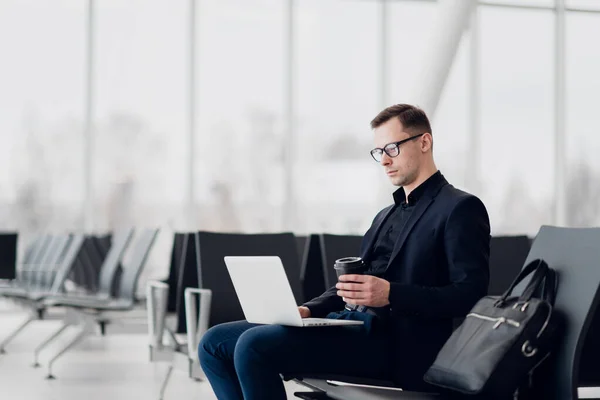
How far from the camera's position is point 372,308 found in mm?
2740

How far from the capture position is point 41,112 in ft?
33.8

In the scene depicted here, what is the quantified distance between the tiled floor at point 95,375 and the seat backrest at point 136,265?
0.50 m

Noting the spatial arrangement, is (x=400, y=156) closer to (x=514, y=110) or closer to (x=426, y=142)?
(x=426, y=142)

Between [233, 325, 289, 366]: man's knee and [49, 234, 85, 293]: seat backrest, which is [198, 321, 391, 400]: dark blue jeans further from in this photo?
[49, 234, 85, 293]: seat backrest

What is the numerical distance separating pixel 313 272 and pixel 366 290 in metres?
1.95

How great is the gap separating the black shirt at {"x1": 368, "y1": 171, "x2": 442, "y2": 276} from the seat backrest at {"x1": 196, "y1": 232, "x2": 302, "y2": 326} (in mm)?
1372

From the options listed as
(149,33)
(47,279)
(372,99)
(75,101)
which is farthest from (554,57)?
(47,279)

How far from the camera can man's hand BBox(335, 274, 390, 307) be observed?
2.55 metres

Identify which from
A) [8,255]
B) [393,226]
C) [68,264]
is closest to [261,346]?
[393,226]

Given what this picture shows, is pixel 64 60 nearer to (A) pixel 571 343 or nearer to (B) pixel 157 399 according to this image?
(B) pixel 157 399

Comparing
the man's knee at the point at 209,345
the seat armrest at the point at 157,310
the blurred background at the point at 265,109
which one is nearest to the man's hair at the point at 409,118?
the man's knee at the point at 209,345

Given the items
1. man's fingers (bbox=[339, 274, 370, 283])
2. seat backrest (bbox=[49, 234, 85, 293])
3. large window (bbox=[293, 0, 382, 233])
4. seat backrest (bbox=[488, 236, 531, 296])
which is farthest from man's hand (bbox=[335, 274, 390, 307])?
large window (bbox=[293, 0, 382, 233])

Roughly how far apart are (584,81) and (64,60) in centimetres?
632

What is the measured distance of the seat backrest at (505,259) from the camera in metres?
4.61
